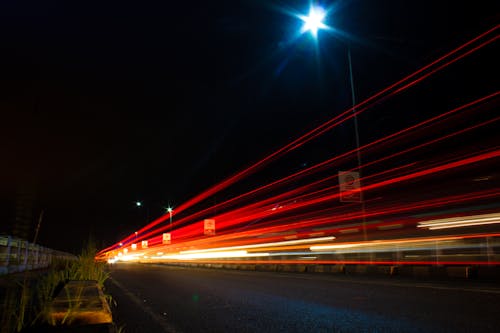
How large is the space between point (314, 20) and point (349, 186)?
7.40 meters

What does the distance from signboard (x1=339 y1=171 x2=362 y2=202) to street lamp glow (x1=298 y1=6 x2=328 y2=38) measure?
640cm

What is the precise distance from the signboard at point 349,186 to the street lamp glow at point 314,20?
6398 millimetres

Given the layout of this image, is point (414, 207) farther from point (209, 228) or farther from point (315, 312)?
point (209, 228)

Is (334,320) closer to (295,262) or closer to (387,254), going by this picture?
(387,254)

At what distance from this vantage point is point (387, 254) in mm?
17609

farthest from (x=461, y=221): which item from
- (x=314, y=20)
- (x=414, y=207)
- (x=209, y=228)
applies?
(x=209, y=228)

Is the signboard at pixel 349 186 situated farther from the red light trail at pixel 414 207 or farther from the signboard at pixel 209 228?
the signboard at pixel 209 228

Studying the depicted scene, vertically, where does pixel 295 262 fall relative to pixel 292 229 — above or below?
below

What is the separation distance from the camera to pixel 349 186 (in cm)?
1755

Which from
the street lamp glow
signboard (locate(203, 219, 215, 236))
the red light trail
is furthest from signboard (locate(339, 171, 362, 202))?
signboard (locate(203, 219, 215, 236))

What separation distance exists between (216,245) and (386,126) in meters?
20.4

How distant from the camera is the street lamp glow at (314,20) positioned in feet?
54.2

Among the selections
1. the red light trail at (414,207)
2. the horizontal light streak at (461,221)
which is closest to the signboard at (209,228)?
the red light trail at (414,207)

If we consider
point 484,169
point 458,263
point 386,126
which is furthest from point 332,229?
point 386,126
